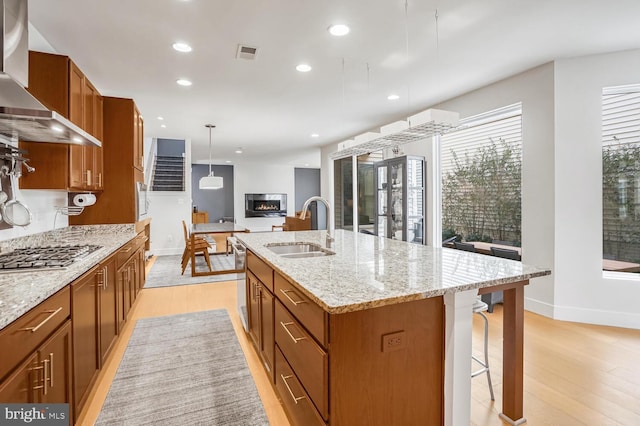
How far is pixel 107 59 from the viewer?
315cm

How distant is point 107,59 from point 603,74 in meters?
4.81

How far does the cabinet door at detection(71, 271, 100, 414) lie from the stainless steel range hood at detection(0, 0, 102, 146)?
88cm

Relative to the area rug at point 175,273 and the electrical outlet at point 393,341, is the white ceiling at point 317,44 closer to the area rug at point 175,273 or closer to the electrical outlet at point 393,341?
the electrical outlet at point 393,341

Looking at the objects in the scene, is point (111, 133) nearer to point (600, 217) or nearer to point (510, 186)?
point (510, 186)

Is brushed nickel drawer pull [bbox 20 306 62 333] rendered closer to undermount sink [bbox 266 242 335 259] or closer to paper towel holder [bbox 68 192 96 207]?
undermount sink [bbox 266 242 335 259]

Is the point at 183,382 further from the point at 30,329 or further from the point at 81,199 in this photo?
the point at 81,199

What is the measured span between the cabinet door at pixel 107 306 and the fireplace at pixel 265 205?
8671 mm

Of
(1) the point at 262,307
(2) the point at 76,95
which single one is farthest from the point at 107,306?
(2) the point at 76,95

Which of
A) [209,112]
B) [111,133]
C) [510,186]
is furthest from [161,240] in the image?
Answer: [510,186]

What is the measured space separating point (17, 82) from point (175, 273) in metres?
4.43

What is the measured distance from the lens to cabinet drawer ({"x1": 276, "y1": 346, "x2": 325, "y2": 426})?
1.42m

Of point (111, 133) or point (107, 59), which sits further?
point (111, 133)

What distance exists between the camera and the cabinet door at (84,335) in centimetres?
170

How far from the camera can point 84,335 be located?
1861 mm
